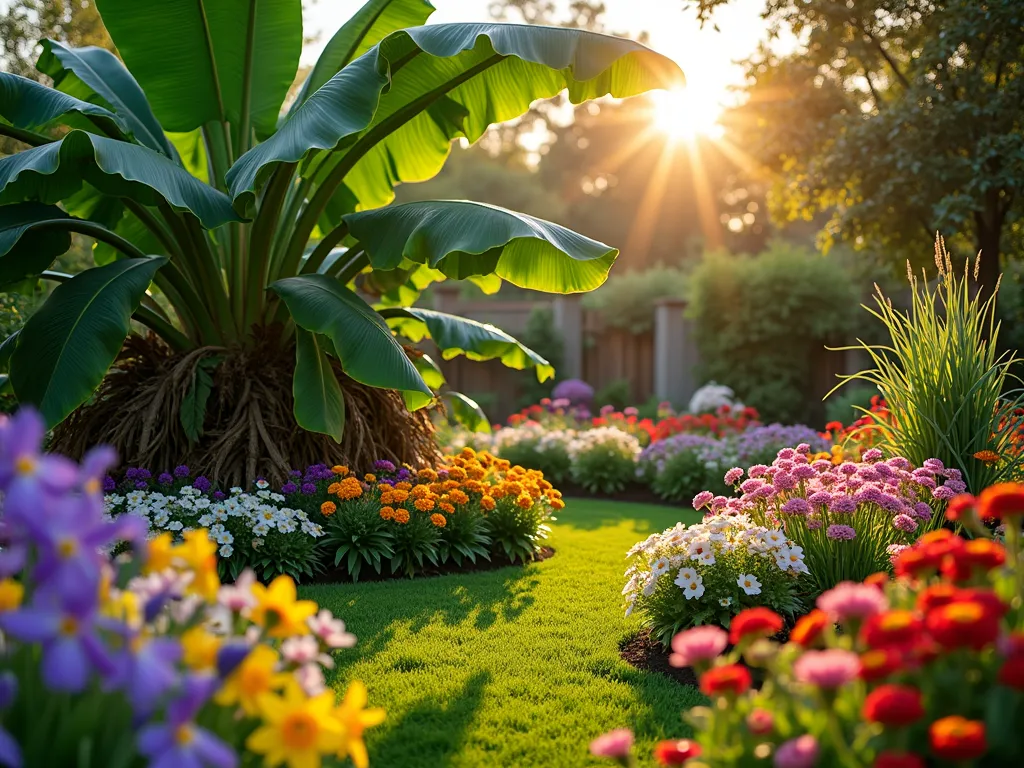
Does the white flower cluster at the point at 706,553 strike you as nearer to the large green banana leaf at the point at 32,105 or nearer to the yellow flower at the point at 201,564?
the yellow flower at the point at 201,564

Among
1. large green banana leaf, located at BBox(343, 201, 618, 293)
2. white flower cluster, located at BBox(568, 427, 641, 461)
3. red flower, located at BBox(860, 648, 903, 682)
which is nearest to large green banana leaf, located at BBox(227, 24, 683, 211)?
large green banana leaf, located at BBox(343, 201, 618, 293)

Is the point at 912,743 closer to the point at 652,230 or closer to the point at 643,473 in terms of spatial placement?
the point at 643,473

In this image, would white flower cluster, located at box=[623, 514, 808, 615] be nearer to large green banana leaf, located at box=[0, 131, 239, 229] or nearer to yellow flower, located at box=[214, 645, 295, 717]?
yellow flower, located at box=[214, 645, 295, 717]

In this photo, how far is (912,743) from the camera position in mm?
1479

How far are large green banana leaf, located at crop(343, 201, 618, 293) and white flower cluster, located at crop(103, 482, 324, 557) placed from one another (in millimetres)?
1534

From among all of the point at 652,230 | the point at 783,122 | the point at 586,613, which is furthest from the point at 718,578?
the point at 652,230

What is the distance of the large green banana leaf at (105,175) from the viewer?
3871 mm

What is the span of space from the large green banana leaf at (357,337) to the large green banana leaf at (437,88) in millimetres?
686

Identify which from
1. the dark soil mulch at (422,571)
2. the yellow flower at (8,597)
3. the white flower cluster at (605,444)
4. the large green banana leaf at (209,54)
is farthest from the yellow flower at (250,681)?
the white flower cluster at (605,444)

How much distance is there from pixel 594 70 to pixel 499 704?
312 cm

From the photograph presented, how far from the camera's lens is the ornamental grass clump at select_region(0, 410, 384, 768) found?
1.23 m

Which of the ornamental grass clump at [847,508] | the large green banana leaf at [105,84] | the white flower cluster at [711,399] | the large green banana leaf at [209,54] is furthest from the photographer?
the white flower cluster at [711,399]

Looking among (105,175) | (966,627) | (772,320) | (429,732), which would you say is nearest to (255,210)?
(105,175)

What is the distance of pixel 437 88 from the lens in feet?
16.7
